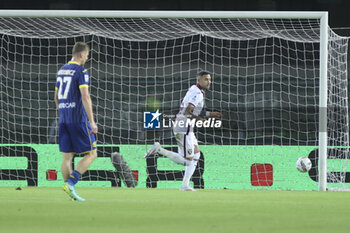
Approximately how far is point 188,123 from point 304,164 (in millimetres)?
2093

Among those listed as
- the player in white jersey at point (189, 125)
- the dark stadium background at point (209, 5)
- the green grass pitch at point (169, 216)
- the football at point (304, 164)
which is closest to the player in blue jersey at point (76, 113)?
the green grass pitch at point (169, 216)

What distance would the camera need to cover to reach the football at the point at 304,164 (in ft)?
38.5

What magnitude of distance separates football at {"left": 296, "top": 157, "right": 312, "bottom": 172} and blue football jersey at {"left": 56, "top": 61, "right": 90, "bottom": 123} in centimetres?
482

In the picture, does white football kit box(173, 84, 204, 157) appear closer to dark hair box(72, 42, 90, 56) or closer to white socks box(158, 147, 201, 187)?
white socks box(158, 147, 201, 187)

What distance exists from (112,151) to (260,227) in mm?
7751

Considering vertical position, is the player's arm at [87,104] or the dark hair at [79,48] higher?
the dark hair at [79,48]

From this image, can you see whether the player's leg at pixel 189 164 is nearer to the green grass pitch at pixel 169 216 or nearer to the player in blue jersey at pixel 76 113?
the green grass pitch at pixel 169 216

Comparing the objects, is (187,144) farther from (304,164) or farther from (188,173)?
(304,164)

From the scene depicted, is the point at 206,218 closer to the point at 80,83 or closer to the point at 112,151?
the point at 80,83

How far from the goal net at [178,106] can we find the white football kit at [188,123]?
142cm

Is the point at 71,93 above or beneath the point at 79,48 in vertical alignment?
beneath

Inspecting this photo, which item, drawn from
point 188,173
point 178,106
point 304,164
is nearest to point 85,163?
point 188,173

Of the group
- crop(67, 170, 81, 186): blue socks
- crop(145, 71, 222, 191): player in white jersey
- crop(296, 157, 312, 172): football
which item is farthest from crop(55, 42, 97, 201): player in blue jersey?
crop(296, 157, 312, 172): football

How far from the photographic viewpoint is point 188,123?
11.1 metres
